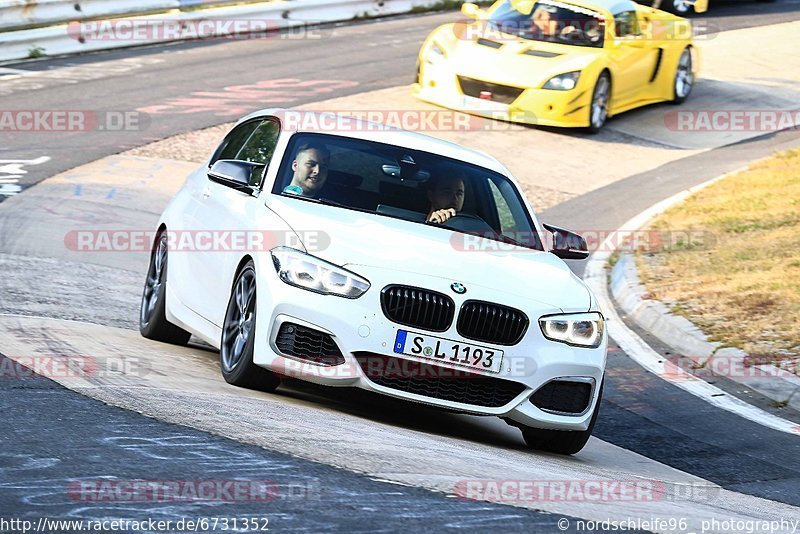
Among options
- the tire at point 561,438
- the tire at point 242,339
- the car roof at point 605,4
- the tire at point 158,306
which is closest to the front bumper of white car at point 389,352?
the tire at point 242,339

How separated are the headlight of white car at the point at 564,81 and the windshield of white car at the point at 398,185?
31.5ft

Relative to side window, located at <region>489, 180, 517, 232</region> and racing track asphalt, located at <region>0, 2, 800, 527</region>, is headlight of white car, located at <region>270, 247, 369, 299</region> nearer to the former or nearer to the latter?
racing track asphalt, located at <region>0, 2, 800, 527</region>

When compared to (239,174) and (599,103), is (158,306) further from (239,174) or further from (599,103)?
(599,103)

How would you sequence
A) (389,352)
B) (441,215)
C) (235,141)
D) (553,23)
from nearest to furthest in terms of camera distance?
1. (389,352)
2. (441,215)
3. (235,141)
4. (553,23)

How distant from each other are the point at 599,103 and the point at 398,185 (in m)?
10.9

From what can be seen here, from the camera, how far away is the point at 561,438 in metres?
7.22

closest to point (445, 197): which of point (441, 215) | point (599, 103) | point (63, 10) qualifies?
point (441, 215)

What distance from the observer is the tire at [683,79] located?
2003 centimetres

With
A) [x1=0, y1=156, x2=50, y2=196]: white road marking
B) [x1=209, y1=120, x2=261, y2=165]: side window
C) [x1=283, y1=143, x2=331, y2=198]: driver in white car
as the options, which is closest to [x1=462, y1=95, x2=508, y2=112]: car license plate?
[x1=0, y1=156, x2=50, y2=196]: white road marking

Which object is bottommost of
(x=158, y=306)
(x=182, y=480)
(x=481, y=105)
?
(x=481, y=105)

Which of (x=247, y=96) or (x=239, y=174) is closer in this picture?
(x=239, y=174)

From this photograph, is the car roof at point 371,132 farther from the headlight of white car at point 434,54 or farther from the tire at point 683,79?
the tire at point 683,79

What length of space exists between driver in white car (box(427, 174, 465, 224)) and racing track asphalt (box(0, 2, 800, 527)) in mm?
1595

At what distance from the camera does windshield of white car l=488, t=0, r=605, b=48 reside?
1833cm
